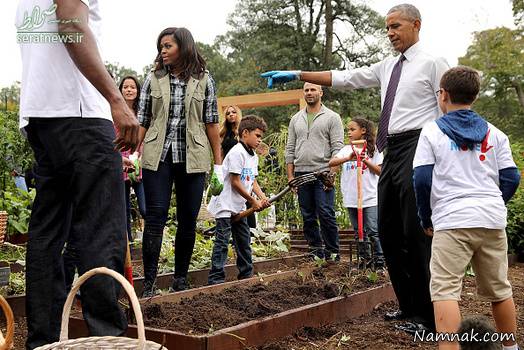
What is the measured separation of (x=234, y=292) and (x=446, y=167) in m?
1.89

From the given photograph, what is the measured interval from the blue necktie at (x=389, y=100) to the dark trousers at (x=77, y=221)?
196cm

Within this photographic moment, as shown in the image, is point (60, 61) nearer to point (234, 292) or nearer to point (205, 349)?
point (205, 349)

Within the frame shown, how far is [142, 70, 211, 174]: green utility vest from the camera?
425 centimetres

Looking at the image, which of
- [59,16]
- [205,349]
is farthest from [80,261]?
[59,16]

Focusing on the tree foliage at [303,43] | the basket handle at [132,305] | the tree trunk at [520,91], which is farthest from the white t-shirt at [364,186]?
the tree trunk at [520,91]

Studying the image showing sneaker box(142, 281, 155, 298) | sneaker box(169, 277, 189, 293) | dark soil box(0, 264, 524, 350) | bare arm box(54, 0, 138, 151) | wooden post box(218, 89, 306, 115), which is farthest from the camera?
wooden post box(218, 89, 306, 115)

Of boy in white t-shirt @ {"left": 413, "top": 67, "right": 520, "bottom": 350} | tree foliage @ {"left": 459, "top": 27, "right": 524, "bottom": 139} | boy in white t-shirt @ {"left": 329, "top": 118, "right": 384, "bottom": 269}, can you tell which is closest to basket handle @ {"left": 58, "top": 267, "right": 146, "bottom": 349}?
boy in white t-shirt @ {"left": 413, "top": 67, "right": 520, "bottom": 350}

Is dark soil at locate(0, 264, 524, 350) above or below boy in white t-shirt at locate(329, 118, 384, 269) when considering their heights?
below

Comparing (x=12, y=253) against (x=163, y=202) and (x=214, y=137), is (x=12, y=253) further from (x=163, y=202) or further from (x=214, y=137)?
(x=214, y=137)

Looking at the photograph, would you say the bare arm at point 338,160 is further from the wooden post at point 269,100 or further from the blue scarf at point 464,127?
the wooden post at point 269,100

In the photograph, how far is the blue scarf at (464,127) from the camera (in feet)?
9.78

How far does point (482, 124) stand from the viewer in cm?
305

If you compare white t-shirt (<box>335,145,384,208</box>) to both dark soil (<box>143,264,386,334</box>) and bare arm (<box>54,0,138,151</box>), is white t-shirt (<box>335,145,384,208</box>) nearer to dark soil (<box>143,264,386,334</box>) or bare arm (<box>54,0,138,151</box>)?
dark soil (<box>143,264,386,334</box>)

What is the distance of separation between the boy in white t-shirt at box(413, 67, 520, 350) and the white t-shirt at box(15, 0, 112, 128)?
5.41ft
